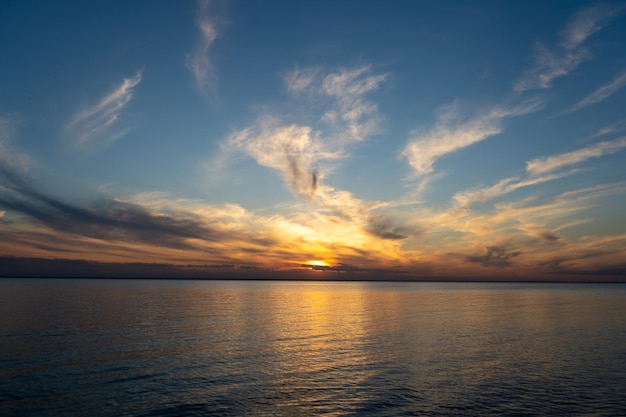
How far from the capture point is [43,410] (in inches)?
1000

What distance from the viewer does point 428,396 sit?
29.5 meters

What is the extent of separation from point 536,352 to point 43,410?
157 ft

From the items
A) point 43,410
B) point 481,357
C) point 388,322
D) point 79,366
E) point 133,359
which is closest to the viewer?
point 43,410

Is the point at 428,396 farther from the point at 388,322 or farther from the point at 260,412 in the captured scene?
the point at 388,322

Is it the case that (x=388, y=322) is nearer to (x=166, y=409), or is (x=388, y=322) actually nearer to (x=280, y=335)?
(x=280, y=335)

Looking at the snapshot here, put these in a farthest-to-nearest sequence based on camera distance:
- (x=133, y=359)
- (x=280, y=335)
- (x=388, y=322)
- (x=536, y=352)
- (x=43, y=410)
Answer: (x=388, y=322) < (x=280, y=335) < (x=536, y=352) < (x=133, y=359) < (x=43, y=410)

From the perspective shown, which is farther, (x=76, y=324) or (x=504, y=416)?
(x=76, y=324)

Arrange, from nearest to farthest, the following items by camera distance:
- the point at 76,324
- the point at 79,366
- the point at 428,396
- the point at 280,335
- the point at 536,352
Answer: the point at 428,396 < the point at 79,366 < the point at 536,352 < the point at 280,335 < the point at 76,324

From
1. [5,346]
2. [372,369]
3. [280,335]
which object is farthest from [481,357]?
[5,346]

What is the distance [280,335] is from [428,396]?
30.8 m

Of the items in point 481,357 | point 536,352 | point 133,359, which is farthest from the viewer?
point 536,352

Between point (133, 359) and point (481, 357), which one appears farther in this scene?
point (481, 357)

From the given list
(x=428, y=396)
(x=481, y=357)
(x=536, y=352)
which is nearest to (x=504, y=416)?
(x=428, y=396)

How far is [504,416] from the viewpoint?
2569cm
